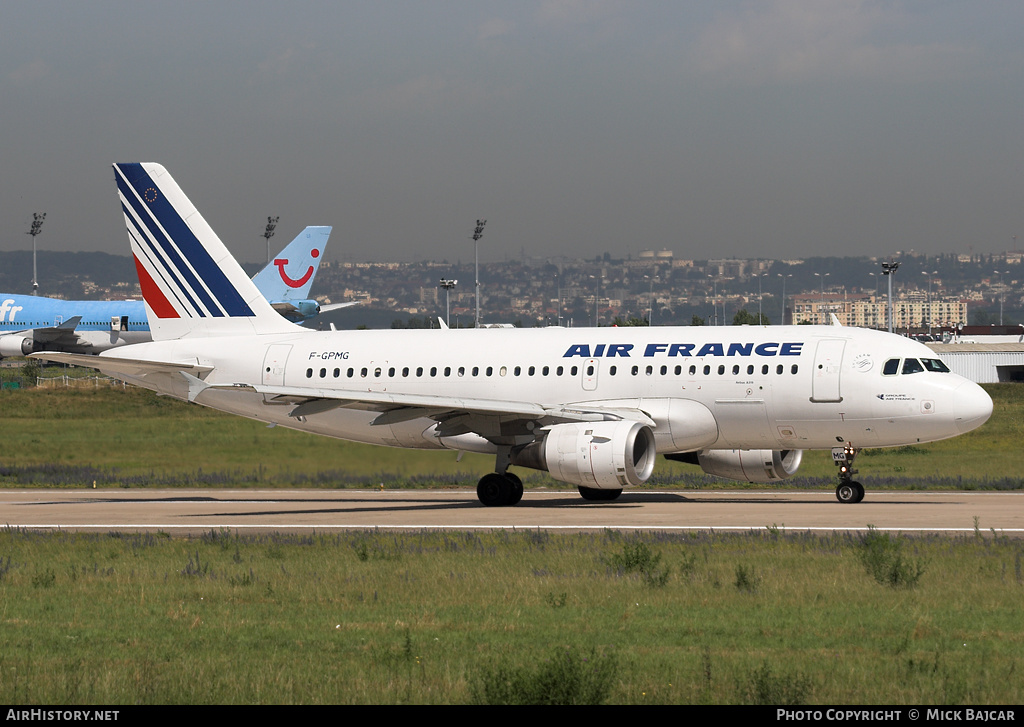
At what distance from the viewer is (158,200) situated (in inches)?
1503

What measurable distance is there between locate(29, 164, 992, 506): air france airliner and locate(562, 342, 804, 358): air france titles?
0.14 feet

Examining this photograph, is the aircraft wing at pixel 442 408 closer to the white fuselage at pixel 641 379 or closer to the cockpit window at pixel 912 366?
the white fuselage at pixel 641 379

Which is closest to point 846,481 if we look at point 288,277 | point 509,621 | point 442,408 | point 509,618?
point 442,408

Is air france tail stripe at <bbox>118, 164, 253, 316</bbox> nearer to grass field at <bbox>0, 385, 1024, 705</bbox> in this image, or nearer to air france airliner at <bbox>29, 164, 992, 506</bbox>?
air france airliner at <bbox>29, 164, 992, 506</bbox>

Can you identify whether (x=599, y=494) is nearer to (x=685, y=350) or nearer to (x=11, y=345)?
(x=685, y=350)

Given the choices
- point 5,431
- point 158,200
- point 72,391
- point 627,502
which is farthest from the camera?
point 72,391

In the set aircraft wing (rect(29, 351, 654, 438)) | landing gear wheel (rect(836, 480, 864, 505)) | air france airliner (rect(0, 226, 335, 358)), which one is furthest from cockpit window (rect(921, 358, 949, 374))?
air france airliner (rect(0, 226, 335, 358))

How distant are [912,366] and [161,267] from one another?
71.8 ft

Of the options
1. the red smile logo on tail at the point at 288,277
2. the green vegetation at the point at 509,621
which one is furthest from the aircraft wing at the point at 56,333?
the green vegetation at the point at 509,621

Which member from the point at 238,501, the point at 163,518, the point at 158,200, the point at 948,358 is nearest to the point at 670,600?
the point at 163,518

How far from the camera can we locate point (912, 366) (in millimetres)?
31078

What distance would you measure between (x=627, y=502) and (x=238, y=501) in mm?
11007

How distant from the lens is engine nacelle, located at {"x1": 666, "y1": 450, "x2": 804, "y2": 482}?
33719 millimetres
